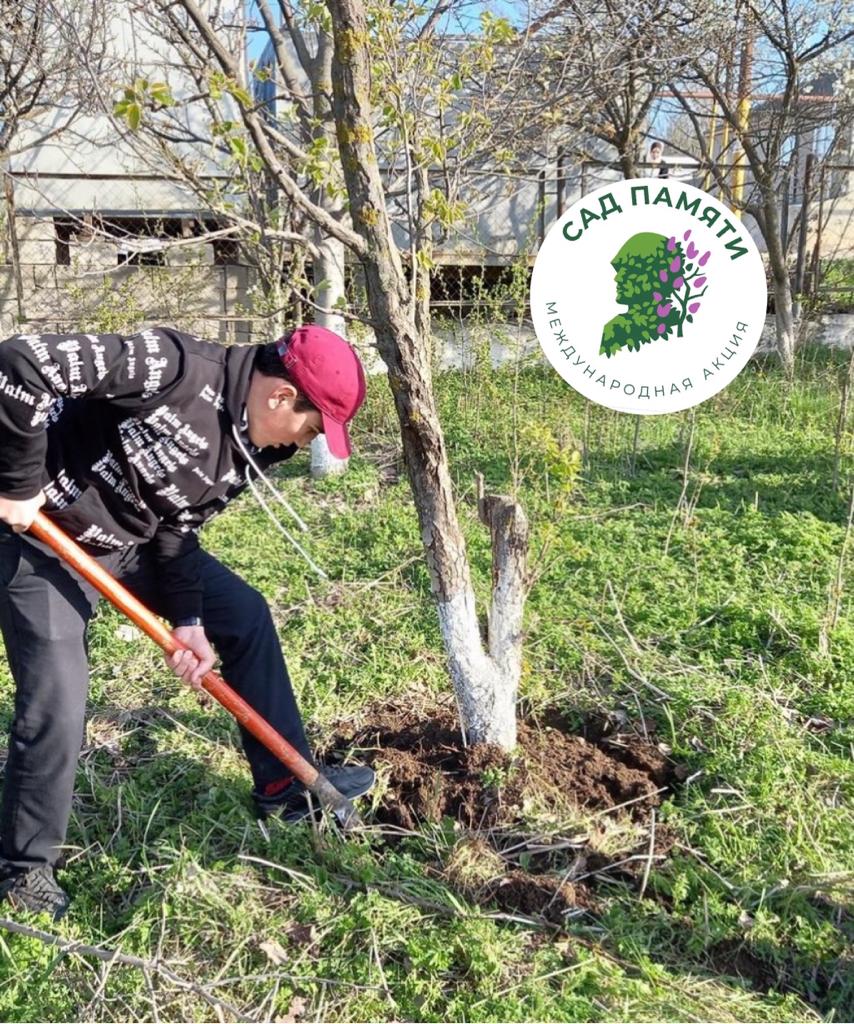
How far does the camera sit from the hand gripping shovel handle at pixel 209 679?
2.31 metres

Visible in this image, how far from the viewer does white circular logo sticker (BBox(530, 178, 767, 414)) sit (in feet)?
11.2

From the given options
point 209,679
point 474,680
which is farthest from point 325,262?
point 209,679

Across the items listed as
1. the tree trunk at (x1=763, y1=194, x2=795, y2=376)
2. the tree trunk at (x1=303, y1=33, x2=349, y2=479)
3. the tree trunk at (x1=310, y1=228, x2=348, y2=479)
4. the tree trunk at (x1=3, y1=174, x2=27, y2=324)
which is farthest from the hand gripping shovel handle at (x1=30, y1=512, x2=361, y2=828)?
the tree trunk at (x1=763, y1=194, x2=795, y2=376)

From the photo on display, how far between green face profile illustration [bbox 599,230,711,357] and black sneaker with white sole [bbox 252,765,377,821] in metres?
1.91

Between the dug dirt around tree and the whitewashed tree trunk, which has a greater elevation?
the whitewashed tree trunk

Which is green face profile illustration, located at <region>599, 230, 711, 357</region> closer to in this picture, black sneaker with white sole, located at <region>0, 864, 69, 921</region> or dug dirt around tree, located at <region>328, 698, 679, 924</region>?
dug dirt around tree, located at <region>328, 698, 679, 924</region>

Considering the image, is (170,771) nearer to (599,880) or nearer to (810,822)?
(599,880)

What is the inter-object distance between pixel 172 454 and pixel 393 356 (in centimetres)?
64

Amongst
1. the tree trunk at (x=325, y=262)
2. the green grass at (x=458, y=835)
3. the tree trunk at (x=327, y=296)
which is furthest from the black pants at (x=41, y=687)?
the tree trunk at (x=327, y=296)

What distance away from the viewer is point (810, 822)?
2.64 metres

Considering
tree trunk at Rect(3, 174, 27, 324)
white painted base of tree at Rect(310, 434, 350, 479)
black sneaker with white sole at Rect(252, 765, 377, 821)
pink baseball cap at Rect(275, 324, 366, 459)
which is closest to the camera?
pink baseball cap at Rect(275, 324, 366, 459)

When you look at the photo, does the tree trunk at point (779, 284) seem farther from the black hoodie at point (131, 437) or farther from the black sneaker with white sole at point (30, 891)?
the black sneaker with white sole at point (30, 891)

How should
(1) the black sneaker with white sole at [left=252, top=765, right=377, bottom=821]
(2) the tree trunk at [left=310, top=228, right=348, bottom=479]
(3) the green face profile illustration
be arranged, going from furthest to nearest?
(2) the tree trunk at [left=310, top=228, right=348, bottom=479] → (3) the green face profile illustration → (1) the black sneaker with white sole at [left=252, top=765, right=377, bottom=821]

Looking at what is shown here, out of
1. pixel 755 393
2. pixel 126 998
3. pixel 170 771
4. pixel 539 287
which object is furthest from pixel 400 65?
pixel 755 393
